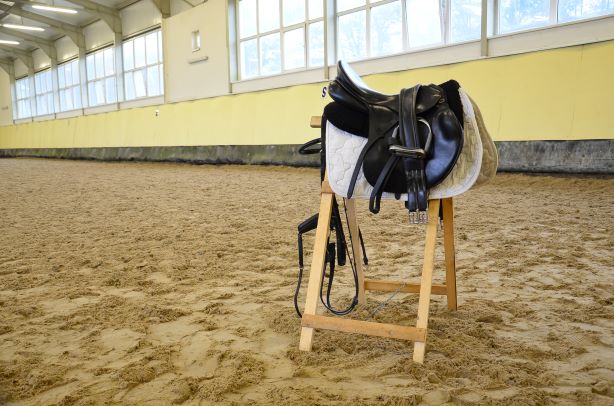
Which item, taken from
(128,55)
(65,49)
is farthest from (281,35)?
(65,49)

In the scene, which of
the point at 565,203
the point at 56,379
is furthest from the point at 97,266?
the point at 565,203

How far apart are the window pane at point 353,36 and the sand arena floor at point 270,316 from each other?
7460 millimetres

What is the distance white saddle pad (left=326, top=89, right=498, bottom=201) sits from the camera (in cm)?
186

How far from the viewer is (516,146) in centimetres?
786

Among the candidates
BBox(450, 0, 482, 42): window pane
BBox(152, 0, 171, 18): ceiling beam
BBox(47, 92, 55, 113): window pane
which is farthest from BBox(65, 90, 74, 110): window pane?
BBox(450, 0, 482, 42): window pane

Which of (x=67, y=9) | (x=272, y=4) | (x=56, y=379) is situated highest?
(x=67, y=9)

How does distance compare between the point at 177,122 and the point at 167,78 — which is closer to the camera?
the point at 177,122

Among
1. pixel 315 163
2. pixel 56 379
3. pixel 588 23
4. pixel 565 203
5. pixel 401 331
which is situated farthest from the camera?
pixel 315 163

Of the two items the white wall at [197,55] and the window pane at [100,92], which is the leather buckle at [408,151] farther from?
the window pane at [100,92]

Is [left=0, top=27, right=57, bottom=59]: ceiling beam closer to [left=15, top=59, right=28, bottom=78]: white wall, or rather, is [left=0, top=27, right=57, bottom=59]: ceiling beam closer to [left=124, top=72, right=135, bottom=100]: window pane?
[left=15, top=59, right=28, bottom=78]: white wall

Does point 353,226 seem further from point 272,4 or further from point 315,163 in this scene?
point 272,4

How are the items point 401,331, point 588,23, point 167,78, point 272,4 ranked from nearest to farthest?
point 401,331 < point 588,23 < point 272,4 < point 167,78

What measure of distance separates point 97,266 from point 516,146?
22.1 ft

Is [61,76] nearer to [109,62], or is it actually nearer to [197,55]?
[109,62]
